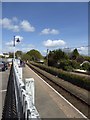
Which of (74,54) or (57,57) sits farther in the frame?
(74,54)

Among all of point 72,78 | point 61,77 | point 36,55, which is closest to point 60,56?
point 61,77

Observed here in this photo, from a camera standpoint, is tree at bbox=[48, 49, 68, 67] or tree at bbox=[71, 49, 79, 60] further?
tree at bbox=[71, 49, 79, 60]

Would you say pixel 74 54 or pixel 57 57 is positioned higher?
pixel 74 54

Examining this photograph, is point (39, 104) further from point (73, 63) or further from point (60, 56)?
point (60, 56)

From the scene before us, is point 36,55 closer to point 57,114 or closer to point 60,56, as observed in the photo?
point 60,56

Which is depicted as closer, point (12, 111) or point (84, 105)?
point (12, 111)

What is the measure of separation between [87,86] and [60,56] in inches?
2203

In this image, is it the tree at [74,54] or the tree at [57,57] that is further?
the tree at [74,54]

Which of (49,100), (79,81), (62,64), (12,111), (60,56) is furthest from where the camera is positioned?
(60,56)

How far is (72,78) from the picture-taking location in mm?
28750

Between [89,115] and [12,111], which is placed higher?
[12,111]

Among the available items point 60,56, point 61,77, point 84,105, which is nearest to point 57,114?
point 84,105

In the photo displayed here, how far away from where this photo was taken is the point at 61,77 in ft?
116

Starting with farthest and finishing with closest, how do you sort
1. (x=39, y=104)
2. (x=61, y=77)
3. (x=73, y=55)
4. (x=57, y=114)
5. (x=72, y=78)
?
(x=73, y=55)
(x=61, y=77)
(x=72, y=78)
(x=39, y=104)
(x=57, y=114)
